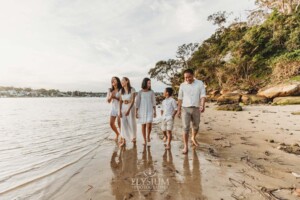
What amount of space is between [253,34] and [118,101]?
26449mm

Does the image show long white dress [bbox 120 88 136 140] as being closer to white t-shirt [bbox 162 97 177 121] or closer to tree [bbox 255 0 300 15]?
white t-shirt [bbox 162 97 177 121]

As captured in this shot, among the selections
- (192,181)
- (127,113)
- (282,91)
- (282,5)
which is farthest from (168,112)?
(282,5)

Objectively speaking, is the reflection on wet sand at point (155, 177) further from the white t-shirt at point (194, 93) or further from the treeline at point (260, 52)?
the treeline at point (260, 52)

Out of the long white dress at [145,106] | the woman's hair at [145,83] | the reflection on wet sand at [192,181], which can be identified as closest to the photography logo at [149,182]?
the reflection on wet sand at [192,181]

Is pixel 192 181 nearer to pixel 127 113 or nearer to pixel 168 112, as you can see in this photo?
pixel 168 112

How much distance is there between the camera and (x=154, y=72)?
48781 mm

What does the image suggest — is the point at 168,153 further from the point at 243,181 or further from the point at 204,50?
the point at 204,50

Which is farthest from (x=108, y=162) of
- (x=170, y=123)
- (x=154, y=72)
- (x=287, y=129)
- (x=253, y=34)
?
(x=154, y=72)

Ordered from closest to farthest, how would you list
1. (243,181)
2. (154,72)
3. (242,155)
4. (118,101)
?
1. (243,181)
2. (242,155)
3. (118,101)
4. (154,72)

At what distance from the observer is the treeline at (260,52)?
20.8m

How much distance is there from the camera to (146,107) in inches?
243

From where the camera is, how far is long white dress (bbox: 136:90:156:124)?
6148mm

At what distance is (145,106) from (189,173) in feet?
9.51

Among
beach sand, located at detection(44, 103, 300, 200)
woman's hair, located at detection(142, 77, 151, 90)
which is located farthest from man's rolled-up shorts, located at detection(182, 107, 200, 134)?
woman's hair, located at detection(142, 77, 151, 90)
